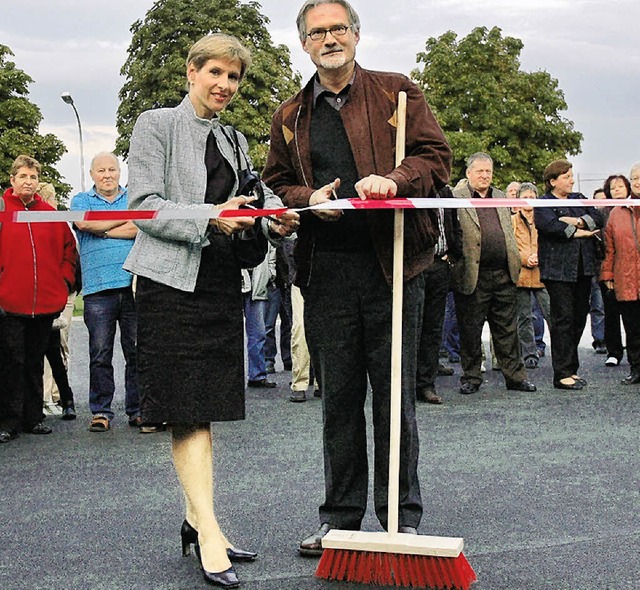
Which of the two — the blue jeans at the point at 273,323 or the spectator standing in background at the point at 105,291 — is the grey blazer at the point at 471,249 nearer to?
the blue jeans at the point at 273,323

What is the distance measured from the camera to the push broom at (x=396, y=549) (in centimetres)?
421

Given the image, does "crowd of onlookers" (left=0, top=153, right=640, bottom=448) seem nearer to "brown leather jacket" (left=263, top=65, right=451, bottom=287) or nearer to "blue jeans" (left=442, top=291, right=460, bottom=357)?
"blue jeans" (left=442, top=291, right=460, bottom=357)

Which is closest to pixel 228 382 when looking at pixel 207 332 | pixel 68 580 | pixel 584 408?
pixel 207 332

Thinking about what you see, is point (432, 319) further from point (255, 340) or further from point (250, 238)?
point (250, 238)

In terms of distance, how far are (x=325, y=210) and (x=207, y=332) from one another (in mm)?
719

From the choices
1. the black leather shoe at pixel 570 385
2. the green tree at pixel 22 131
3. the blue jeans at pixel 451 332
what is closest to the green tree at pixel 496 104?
the green tree at pixel 22 131

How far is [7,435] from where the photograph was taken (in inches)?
327

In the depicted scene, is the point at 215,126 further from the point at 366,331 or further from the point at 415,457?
the point at 415,457

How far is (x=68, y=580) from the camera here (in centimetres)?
456

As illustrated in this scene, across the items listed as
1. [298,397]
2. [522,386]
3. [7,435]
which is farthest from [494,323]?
[7,435]

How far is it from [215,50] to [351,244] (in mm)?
1010

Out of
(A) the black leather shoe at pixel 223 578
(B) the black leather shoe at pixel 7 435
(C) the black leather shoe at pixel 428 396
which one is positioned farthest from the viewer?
(C) the black leather shoe at pixel 428 396

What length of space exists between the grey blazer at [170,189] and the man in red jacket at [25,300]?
4.08m

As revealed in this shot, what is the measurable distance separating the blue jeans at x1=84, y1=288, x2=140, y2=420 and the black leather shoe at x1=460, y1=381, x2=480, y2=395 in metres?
3.29
